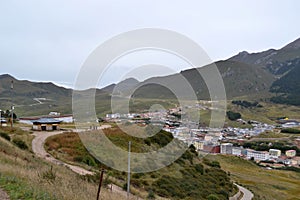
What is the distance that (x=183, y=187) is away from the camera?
22.3 meters

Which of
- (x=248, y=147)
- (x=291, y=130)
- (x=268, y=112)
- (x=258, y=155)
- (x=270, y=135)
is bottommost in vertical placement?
(x=258, y=155)

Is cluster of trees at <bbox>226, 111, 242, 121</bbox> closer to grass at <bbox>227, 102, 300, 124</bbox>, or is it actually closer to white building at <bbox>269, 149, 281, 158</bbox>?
grass at <bbox>227, 102, 300, 124</bbox>

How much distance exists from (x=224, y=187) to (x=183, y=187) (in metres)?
6.99

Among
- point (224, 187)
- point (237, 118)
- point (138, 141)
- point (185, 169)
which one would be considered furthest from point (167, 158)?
point (237, 118)

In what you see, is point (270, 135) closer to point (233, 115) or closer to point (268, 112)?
point (233, 115)

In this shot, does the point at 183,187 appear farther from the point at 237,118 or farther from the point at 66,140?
the point at 237,118

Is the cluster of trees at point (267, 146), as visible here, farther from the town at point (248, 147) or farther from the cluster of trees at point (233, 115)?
the cluster of trees at point (233, 115)

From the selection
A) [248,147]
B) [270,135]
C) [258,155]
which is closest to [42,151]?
[258,155]

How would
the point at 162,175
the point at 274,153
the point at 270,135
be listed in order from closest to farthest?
1. the point at 162,175
2. the point at 274,153
3. the point at 270,135

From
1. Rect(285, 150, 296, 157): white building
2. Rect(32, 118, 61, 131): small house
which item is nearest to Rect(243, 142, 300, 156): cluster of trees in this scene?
Rect(285, 150, 296, 157): white building

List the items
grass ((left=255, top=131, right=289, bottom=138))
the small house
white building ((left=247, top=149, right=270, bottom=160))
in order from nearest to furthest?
the small house < white building ((left=247, top=149, right=270, bottom=160)) < grass ((left=255, top=131, right=289, bottom=138))

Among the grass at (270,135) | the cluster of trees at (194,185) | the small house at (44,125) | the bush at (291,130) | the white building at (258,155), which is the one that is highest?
the small house at (44,125)

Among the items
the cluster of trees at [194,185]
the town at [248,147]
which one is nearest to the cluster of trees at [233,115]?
the town at [248,147]

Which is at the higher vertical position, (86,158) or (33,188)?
(33,188)
